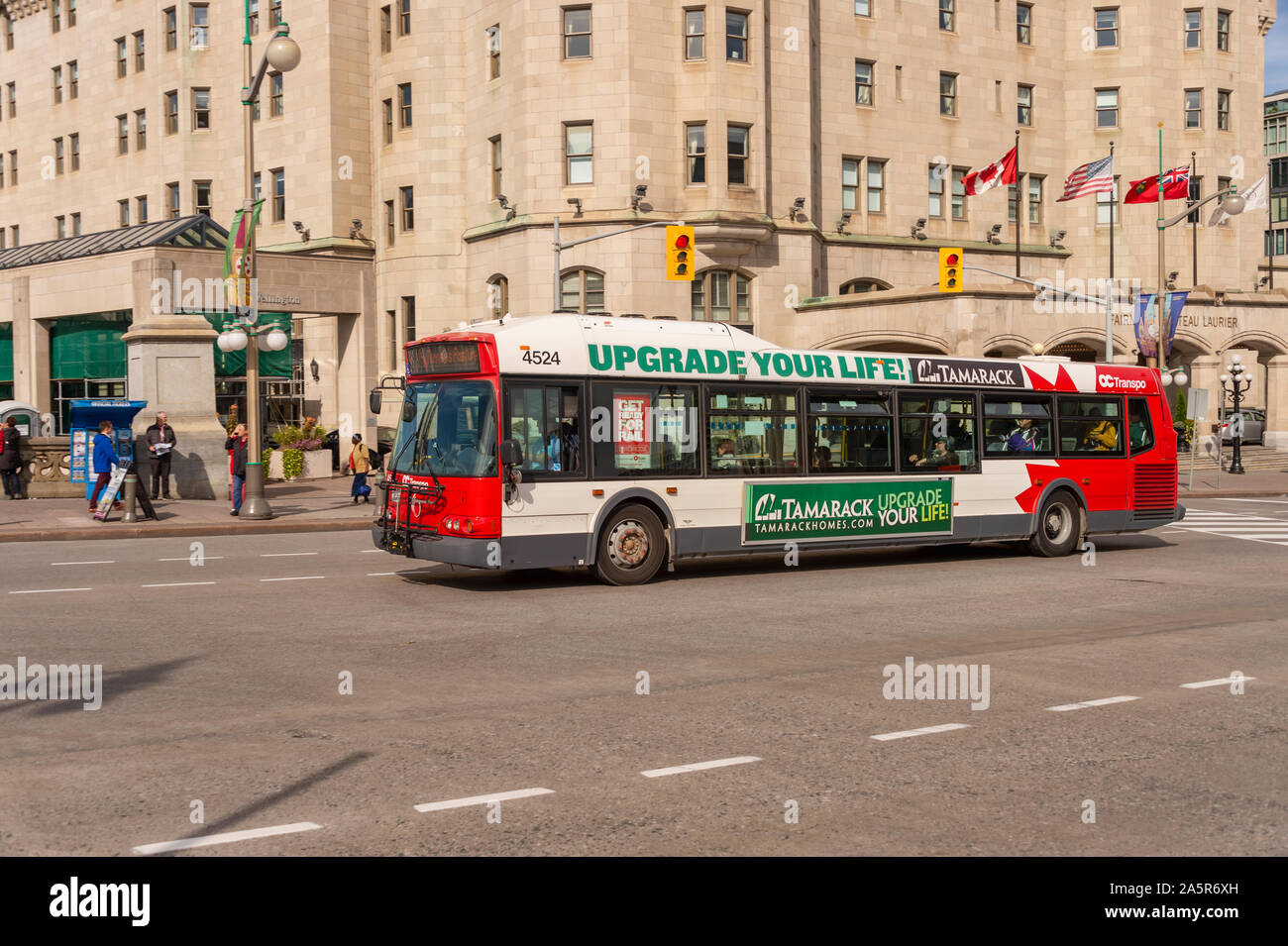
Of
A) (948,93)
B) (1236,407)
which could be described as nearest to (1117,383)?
(1236,407)

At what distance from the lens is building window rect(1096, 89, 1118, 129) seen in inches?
2122

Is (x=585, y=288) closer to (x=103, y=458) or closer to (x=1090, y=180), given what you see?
(x=1090, y=180)

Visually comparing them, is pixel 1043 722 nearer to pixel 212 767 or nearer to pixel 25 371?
pixel 212 767

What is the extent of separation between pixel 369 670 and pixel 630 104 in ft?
109

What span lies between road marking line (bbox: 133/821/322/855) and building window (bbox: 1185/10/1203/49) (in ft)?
192

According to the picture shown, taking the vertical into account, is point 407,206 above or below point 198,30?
below

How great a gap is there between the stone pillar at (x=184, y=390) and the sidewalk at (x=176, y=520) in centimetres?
62

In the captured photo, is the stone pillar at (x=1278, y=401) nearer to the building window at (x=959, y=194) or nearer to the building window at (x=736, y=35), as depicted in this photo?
the building window at (x=959, y=194)

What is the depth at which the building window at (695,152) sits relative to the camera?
41.5 m

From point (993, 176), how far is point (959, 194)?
8120 mm

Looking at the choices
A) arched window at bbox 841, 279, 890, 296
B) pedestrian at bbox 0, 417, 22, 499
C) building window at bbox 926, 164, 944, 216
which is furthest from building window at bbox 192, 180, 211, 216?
building window at bbox 926, 164, 944, 216

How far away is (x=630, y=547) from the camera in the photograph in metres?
15.6

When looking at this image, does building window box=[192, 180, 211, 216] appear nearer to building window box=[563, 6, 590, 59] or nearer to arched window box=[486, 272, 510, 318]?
arched window box=[486, 272, 510, 318]

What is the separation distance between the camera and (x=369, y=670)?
9.70m
